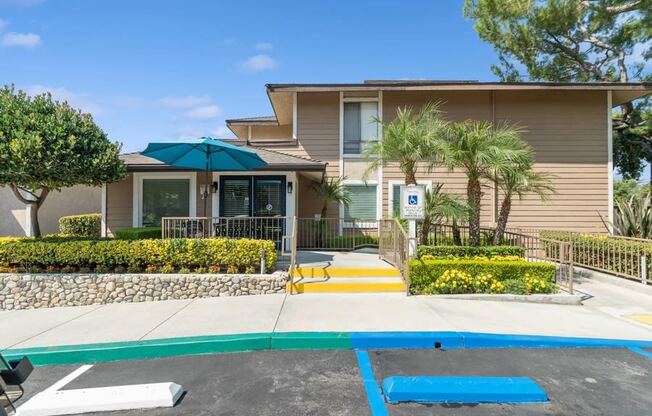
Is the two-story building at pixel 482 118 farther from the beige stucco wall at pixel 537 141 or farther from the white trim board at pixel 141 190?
the white trim board at pixel 141 190

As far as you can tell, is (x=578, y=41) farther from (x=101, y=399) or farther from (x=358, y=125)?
(x=101, y=399)

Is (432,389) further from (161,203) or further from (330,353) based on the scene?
(161,203)

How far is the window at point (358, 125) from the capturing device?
12.5m

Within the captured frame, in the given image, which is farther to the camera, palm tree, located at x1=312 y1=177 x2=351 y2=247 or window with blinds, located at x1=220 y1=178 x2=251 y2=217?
palm tree, located at x1=312 y1=177 x2=351 y2=247

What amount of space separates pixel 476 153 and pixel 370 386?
5.93 meters

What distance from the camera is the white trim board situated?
1107 cm

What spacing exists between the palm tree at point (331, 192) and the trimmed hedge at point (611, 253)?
621cm

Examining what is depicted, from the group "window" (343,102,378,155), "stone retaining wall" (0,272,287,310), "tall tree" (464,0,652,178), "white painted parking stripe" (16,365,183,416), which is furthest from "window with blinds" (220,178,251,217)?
"tall tree" (464,0,652,178)

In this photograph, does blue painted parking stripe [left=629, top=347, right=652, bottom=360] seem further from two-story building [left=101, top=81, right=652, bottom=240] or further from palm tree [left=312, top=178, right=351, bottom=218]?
palm tree [left=312, top=178, right=351, bottom=218]

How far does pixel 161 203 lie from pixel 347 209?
623 cm

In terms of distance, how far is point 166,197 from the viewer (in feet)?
37.0

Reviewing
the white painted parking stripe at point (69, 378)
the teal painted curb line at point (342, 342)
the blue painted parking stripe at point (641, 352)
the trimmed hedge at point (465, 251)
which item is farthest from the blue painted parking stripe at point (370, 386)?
the trimmed hedge at point (465, 251)

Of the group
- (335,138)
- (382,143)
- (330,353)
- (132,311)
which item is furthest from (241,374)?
(335,138)

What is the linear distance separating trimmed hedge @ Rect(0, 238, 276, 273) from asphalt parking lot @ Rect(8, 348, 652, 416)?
2.98 meters
